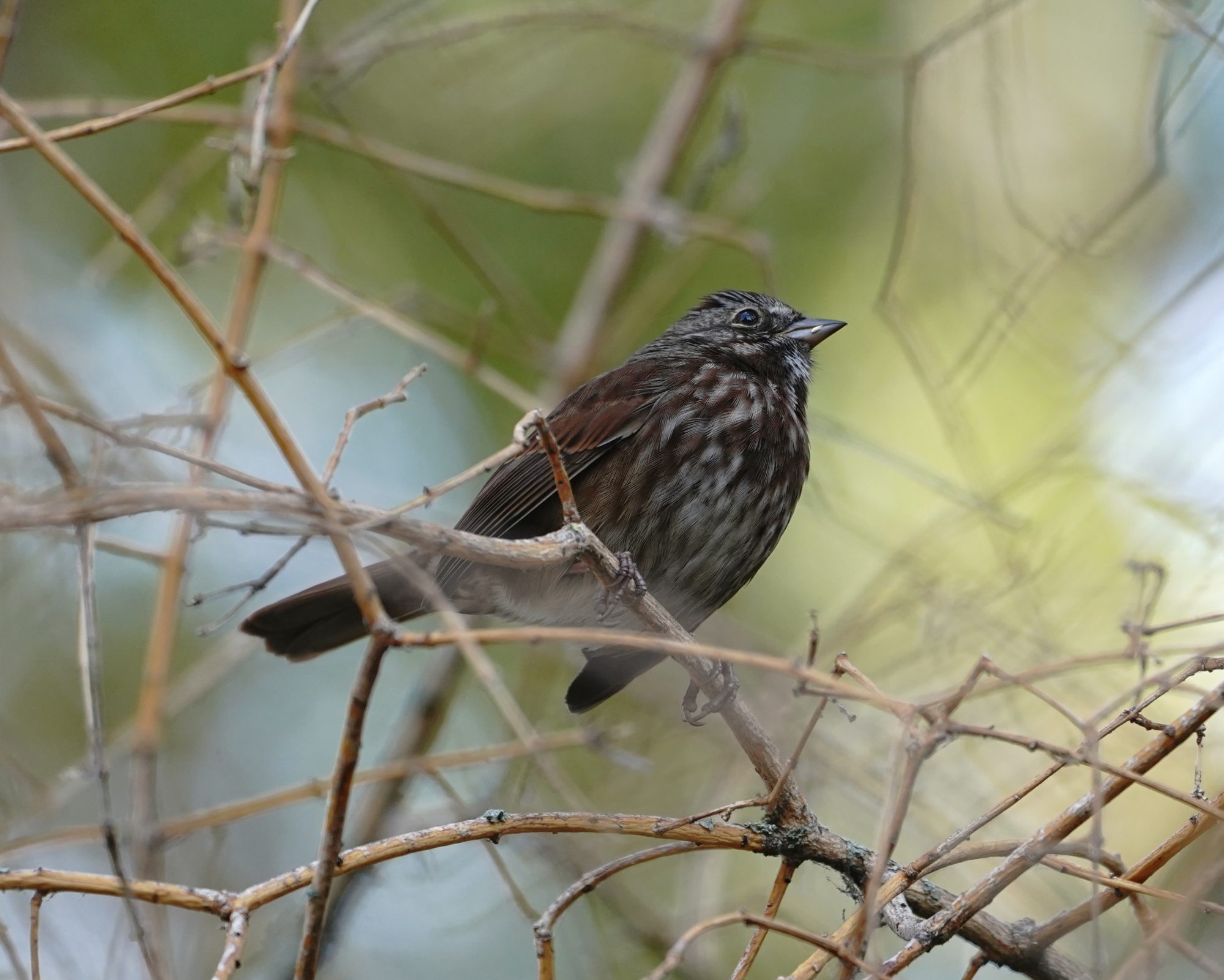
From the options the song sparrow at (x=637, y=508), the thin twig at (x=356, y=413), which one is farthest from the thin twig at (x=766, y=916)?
the song sparrow at (x=637, y=508)

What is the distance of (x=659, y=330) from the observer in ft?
21.6

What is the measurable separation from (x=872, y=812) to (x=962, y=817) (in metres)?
0.34

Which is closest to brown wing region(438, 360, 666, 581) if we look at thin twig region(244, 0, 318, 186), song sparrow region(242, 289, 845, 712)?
song sparrow region(242, 289, 845, 712)

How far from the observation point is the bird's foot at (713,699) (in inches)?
115

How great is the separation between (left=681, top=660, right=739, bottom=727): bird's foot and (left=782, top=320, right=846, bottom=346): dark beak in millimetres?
1455

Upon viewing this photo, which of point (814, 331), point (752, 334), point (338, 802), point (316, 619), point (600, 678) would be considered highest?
point (752, 334)

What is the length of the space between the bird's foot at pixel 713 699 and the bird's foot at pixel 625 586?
26 centimetres

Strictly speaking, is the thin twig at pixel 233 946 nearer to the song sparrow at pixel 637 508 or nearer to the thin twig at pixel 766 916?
the thin twig at pixel 766 916

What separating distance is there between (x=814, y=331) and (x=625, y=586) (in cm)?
195

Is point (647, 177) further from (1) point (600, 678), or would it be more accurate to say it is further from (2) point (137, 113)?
(2) point (137, 113)

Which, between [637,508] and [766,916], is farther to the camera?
[637,508]

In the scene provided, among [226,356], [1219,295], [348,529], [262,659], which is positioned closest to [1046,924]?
[348,529]

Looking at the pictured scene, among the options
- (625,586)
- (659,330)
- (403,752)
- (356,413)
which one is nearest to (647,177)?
(659,330)

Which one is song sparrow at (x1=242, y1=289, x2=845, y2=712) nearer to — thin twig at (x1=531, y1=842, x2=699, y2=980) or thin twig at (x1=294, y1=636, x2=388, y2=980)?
thin twig at (x1=531, y1=842, x2=699, y2=980)
